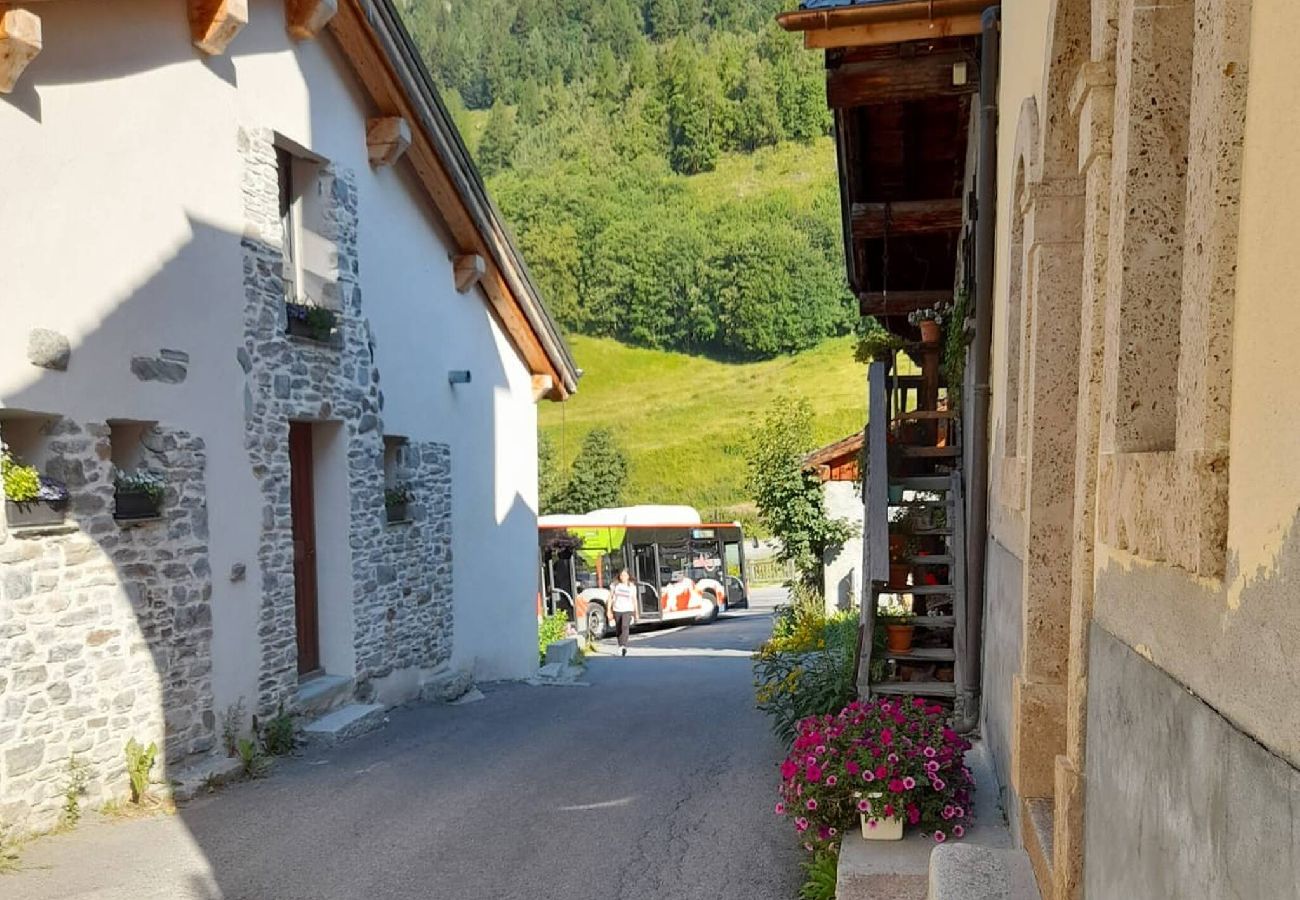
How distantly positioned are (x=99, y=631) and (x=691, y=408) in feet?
140

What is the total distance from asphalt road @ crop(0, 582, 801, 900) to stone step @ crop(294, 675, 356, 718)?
0.42 m

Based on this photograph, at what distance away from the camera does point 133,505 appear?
6.03 metres

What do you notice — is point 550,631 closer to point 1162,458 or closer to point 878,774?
point 878,774

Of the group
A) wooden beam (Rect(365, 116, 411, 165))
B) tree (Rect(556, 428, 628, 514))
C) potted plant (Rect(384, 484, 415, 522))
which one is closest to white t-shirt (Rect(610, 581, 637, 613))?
potted plant (Rect(384, 484, 415, 522))

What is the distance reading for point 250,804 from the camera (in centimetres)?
603

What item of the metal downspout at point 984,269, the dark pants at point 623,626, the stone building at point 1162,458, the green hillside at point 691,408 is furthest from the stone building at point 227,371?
the green hillside at point 691,408

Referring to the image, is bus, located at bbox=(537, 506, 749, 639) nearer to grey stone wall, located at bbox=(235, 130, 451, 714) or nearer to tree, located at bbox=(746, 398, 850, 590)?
tree, located at bbox=(746, 398, 850, 590)

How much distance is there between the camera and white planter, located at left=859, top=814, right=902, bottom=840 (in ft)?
13.6

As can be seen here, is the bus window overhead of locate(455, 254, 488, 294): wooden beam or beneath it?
beneath

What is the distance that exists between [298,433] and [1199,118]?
783 cm

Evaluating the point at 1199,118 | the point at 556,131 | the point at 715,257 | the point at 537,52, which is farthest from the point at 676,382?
the point at 1199,118

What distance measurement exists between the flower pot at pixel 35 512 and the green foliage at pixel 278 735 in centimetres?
223

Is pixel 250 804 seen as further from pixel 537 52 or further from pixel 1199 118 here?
pixel 537 52

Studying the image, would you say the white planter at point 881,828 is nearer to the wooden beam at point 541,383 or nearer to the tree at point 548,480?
the wooden beam at point 541,383
